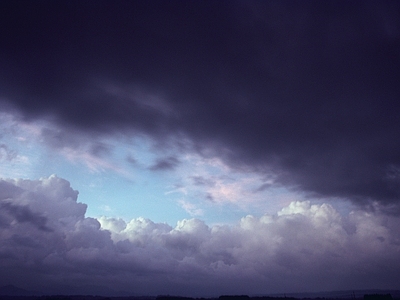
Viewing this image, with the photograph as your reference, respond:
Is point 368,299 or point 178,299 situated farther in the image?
point 178,299

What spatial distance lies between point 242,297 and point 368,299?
156 feet

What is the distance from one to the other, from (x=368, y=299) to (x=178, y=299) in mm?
77795

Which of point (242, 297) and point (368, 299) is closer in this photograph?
point (368, 299)

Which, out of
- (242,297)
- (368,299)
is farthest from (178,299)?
(368,299)

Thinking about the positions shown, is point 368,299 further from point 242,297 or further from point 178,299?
point 178,299

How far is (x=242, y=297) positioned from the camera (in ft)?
Result: 403

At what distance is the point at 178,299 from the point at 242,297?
30379 millimetres

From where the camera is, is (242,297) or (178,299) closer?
(242,297)

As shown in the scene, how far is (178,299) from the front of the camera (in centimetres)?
13300

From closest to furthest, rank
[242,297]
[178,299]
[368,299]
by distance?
[368,299] → [242,297] → [178,299]

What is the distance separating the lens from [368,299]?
104 meters

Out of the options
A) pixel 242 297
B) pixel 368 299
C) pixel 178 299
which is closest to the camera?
pixel 368 299
